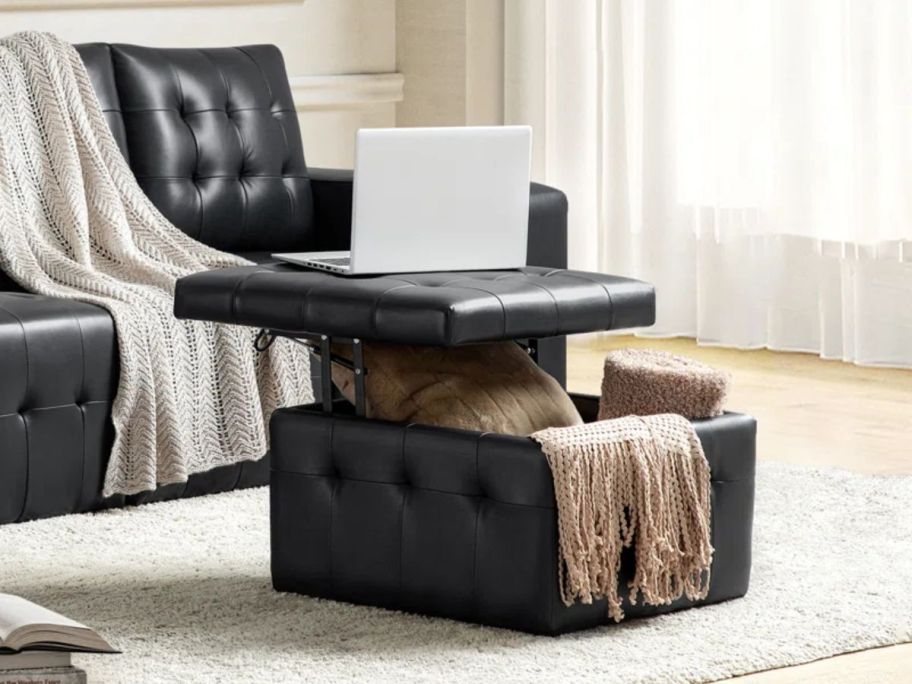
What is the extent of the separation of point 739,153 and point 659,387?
247 cm

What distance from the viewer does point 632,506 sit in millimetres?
2490

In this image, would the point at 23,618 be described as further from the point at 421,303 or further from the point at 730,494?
the point at 730,494

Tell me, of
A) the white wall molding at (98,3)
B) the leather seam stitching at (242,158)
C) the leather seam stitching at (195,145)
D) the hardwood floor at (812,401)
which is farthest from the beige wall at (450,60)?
the leather seam stitching at (195,145)

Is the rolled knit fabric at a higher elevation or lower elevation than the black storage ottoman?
higher

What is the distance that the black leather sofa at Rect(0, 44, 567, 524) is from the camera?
3232mm

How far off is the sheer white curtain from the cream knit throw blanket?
5.94 feet

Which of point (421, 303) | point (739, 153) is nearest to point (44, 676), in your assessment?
point (421, 303)

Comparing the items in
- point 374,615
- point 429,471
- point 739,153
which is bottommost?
point 374,615

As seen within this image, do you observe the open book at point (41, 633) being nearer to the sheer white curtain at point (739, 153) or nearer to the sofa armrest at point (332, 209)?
the sofa armrest at point (332, 209)

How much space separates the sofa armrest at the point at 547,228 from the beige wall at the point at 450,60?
4.71ft

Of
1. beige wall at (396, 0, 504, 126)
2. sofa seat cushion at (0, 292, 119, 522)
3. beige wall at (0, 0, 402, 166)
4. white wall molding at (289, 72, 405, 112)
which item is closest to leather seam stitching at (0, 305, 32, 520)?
sofa seat cushion at (0, 292, 119, 522)

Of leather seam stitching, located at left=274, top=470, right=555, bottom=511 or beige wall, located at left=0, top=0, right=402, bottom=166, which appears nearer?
leather seam stitching, located at left=274, top=470, right=555, bottom=511

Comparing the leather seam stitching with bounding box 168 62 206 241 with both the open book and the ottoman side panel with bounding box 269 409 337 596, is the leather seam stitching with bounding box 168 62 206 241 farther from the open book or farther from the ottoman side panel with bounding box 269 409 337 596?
the open book

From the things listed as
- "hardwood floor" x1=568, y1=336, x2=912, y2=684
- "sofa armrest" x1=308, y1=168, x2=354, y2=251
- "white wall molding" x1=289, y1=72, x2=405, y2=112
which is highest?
"white wall molding" x1=289, y1=72, x2=405, y2=112
